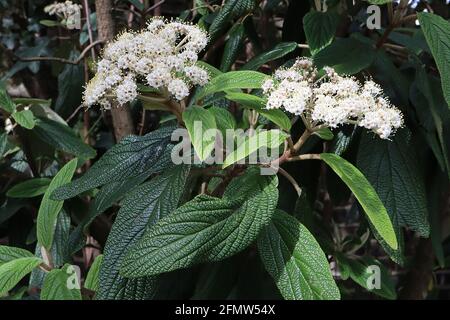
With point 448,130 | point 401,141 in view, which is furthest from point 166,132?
point 448,130

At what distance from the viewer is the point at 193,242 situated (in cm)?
65

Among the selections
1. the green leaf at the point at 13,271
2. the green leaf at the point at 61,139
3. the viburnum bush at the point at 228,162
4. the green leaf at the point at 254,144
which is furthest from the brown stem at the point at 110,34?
the green leaf at the point at 254,144

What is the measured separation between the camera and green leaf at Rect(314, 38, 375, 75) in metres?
0.86

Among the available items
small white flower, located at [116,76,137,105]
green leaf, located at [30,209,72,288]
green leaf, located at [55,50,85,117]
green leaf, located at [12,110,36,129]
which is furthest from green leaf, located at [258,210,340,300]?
green leaf, located at [55,50,85,117]

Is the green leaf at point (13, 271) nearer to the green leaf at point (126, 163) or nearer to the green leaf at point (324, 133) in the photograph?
the green leaf at point (126, 163)

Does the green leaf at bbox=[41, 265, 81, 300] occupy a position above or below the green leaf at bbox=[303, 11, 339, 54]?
below

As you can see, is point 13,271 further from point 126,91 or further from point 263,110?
point 263,110

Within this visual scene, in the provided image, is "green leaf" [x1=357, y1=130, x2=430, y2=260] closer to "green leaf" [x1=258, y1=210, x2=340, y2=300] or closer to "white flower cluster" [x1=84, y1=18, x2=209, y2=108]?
"green leaf" [x1=258, y1=210, x2=340, y2=300]

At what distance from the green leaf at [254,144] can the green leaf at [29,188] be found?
1.58 ft

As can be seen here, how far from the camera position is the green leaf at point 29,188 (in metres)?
1.02

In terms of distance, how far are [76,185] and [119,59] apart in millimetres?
191

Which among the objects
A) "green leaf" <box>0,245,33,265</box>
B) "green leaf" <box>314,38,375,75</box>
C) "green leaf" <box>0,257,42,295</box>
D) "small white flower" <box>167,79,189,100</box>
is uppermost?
"green leaf" <box>314,38,375,75</box>

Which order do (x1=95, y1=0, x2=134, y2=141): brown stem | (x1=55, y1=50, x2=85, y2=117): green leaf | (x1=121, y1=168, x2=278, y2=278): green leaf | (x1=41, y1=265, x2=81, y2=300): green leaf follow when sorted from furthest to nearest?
(x1=55, y1=50, x2=85, y2=117): green leaf
(x1=95, y1=0, x2=134, y2=141): brown stem
(x1=41, y1=265, x2=81, y2=300): green leaf
(x1=121, y1=168, x2=278, y2=278): green leaf
